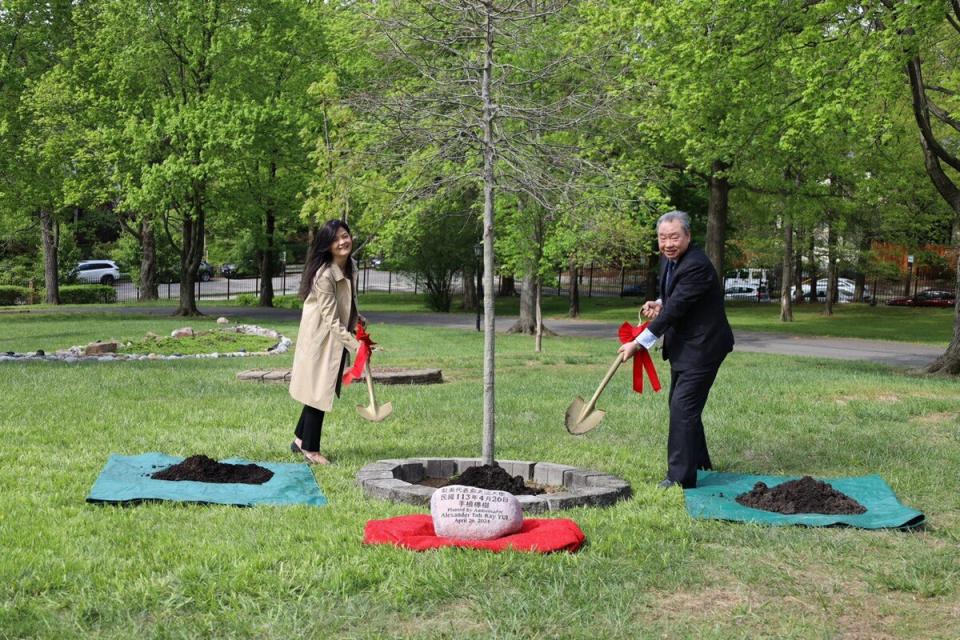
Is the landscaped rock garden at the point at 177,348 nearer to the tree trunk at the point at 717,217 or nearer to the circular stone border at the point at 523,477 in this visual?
the circular stone border at the point at 523,477

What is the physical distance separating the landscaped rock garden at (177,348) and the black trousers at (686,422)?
11.0 metres

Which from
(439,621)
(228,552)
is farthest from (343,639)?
(228,552)

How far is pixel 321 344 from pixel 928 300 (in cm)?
4135

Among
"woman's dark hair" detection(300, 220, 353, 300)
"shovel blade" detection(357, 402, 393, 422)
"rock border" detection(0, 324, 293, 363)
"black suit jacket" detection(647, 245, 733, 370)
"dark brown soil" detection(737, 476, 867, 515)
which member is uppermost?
"woman's dark hair" detection(300, 220, 353, 300)

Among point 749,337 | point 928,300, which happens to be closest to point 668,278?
point 749,337

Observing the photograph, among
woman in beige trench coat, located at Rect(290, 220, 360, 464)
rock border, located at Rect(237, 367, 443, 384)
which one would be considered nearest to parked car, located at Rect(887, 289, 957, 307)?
rock border, located at Rect(237, 367, 443, 384)

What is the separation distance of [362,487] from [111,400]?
16.6 ft

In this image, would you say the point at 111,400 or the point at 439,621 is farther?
the point at 111,400

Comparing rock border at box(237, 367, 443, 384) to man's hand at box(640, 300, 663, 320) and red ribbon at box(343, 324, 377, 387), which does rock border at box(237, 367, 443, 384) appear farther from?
man's hand at box(640, 300, 663, 320)

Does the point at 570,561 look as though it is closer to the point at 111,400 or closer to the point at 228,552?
the point at 228,552

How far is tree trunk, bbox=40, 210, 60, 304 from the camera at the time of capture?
117 feet

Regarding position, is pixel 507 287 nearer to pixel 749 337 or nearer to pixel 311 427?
pixel 749 337

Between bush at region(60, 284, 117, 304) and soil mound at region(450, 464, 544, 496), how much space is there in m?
36.3

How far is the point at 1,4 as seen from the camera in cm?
2847
